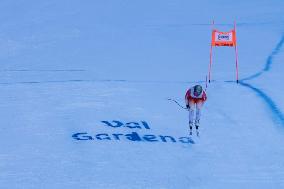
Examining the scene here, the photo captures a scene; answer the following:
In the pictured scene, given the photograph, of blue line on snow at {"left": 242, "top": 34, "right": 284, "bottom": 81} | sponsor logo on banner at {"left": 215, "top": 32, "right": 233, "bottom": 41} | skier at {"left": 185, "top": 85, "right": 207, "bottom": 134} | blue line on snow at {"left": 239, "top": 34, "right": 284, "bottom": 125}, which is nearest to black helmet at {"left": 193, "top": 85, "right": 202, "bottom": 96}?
skier at {"left": 185, "top": 85, "right": 207, "bottom": 134}

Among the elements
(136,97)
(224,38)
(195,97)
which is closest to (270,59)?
(224,38)

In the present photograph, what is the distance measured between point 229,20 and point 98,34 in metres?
4.25

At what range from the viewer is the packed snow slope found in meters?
8.75

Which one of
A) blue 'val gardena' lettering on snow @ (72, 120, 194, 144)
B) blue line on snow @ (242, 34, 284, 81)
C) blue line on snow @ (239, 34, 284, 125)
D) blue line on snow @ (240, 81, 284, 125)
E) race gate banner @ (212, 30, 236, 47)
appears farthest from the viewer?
blue line on snow @ (242, 34, 284, 81)

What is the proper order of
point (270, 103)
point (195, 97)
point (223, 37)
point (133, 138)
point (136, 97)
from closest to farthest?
1. point (195, 97)
2. point (133, 138)
3. point (270, 103)
4. point (136, 97)
5. point (223, 37)

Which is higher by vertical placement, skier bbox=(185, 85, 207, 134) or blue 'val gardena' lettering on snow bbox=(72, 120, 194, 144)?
skier bbox=(185, 85, 207, 134)

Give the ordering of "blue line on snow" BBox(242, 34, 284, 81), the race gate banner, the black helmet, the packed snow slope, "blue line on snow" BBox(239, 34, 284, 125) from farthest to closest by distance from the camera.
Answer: "blue line on snow" BBox(242, 34, 284, 81), the race gate banner, "blue line on snow" BBox(239, 34, 284, 125), the black helmet, the packed snow slope

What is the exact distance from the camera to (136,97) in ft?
39.9

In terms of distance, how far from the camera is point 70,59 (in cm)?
1534

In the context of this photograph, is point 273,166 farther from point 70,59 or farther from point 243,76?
point 70,59

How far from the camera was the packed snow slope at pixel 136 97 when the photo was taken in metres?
8.75

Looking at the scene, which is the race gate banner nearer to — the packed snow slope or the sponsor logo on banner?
the sponsor logo on banner

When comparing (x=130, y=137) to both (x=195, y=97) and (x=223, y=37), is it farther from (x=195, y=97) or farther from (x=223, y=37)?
(x=223, y=37)

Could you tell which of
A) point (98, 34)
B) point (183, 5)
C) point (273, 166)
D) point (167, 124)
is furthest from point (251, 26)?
point (273, 166)
